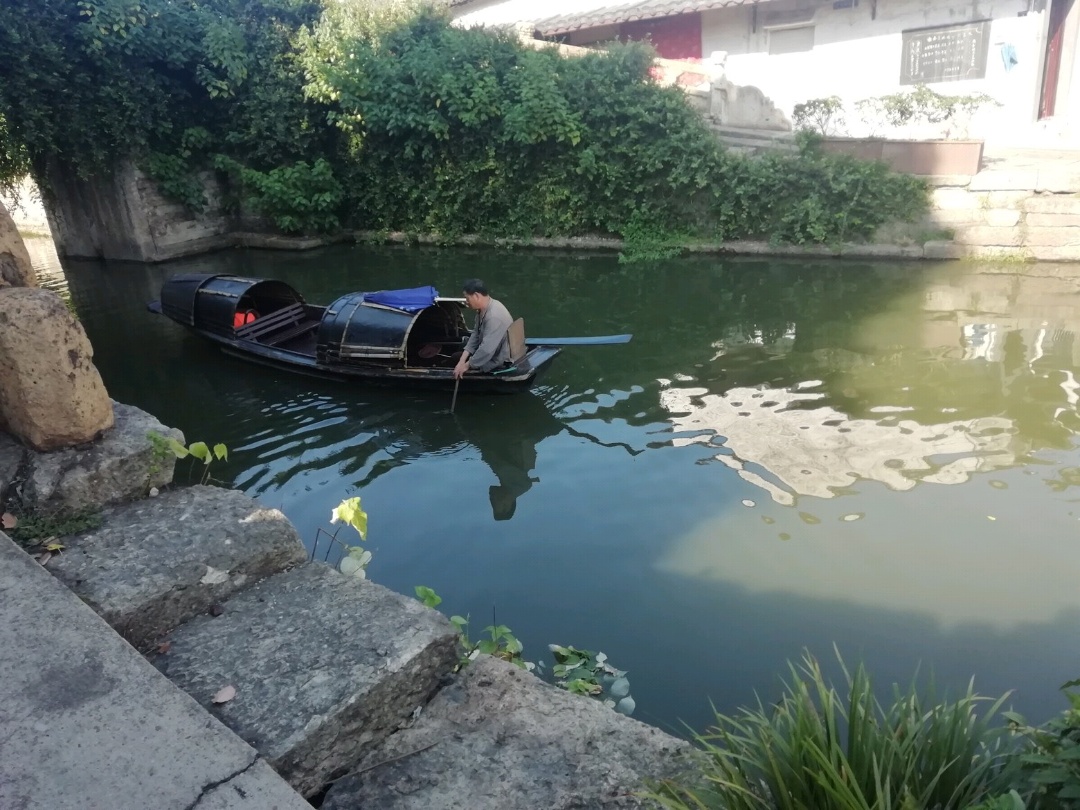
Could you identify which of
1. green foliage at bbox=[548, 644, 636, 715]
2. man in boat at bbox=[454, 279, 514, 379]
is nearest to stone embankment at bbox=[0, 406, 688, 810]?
green foliage at bbox=[548, 644, 636, 715]

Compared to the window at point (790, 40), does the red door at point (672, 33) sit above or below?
above

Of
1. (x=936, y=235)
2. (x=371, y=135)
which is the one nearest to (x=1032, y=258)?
(x=936, y=235)

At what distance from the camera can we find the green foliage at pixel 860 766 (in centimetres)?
220

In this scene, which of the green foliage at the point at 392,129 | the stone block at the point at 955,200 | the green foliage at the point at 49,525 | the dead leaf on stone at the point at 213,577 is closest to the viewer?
the dead leaf on stone at the point at 213,577

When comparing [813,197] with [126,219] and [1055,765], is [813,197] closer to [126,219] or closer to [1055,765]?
[1055,765]

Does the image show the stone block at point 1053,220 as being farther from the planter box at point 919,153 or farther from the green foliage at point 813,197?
the green foliage at point 813,197

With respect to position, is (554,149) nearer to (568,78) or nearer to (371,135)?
(568,78)

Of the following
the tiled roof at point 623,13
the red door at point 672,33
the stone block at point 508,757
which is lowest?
the stone block at point 508,757

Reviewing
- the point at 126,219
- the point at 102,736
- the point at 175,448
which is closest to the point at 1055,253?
the point at 175,448

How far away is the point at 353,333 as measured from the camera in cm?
842

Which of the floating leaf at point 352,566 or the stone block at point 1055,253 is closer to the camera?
the floating leaf at point 352,566

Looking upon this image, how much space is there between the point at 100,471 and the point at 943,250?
12.4 metres

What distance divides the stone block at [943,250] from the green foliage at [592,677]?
34.1ft

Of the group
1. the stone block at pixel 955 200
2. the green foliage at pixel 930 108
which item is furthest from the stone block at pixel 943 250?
the green foliage at pixel 930 108
